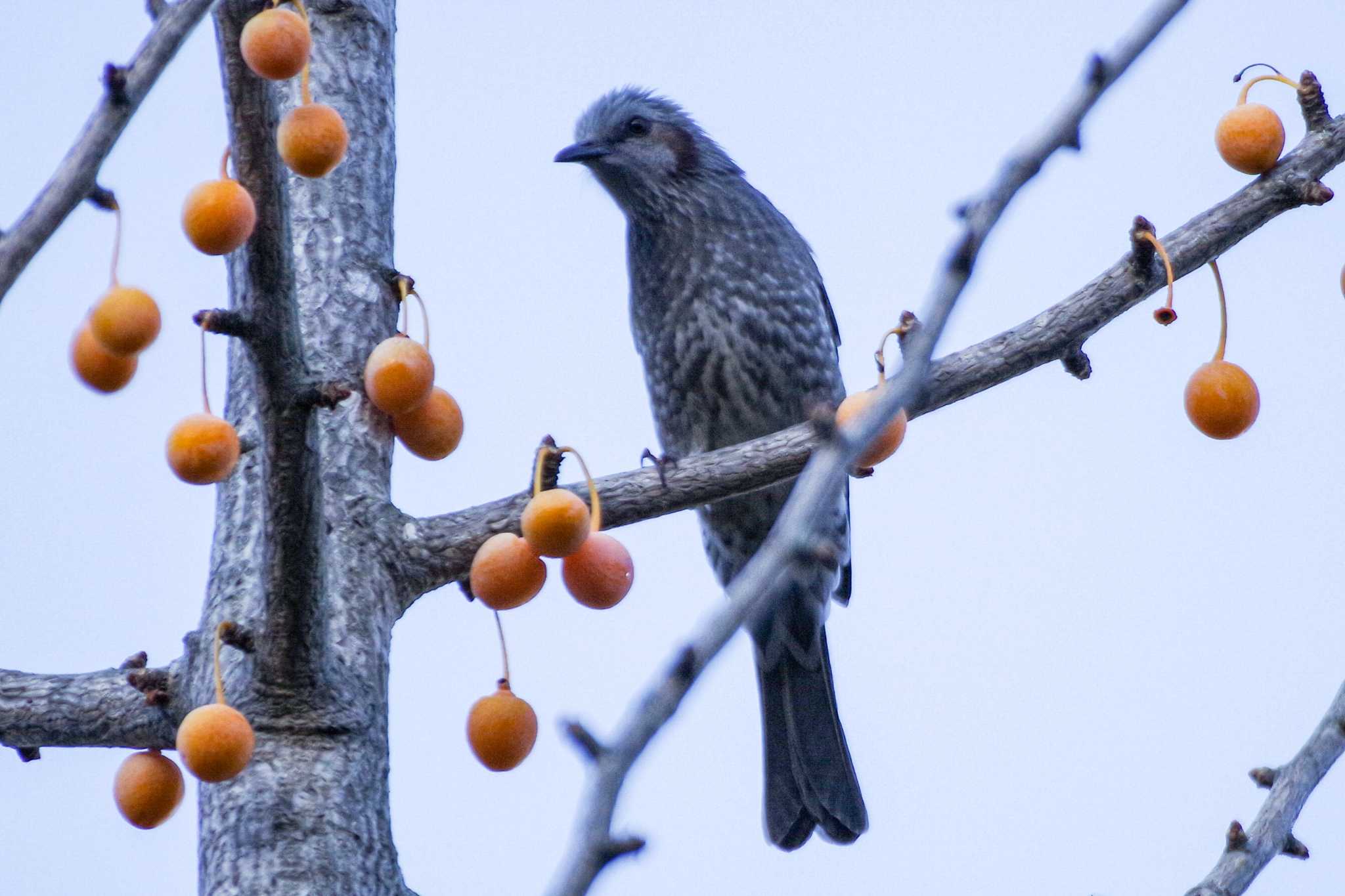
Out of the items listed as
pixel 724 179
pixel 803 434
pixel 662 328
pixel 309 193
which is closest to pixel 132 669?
Result: pixel 309 193

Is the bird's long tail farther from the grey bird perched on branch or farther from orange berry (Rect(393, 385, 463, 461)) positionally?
orange berry (Rect(393, 385, 463, 461))

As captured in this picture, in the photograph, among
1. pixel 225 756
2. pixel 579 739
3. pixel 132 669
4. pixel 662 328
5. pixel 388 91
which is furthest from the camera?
pixel 662 328

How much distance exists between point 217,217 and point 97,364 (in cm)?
35

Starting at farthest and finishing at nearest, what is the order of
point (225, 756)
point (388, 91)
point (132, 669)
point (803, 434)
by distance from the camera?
point (388, 91)
point (803, 434)
point (132, 669)
point (225, 756)

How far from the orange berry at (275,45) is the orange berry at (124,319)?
13.0 inches

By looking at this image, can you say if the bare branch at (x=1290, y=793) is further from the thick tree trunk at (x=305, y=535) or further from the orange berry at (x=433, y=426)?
the orange berry at (x=433, y=426)

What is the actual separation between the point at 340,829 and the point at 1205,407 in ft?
4.32

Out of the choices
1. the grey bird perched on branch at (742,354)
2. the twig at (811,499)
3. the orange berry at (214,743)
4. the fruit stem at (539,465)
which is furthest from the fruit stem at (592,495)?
the grey bird perched on branch at (742,354)

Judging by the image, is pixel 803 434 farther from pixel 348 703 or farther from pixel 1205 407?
pixel 348 703

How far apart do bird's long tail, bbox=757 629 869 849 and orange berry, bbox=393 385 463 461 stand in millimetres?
2322

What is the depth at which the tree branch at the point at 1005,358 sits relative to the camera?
2.40 meters

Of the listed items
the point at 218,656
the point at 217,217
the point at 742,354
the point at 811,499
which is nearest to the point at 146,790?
the point at 218,656

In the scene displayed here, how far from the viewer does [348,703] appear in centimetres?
218

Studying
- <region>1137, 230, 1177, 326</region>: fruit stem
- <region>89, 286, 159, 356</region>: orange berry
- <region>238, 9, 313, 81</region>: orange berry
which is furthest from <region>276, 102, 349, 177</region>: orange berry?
<region>1137, 230, 1177, 326</region>: fruit stem
